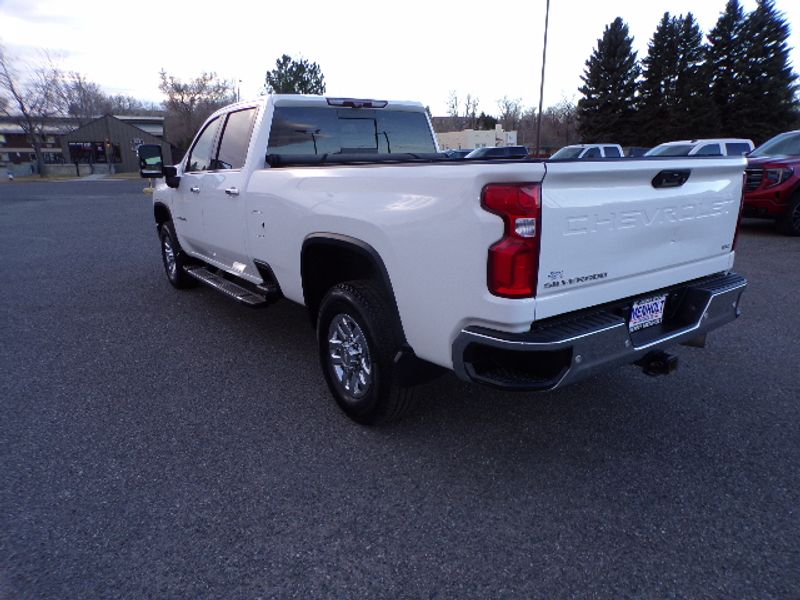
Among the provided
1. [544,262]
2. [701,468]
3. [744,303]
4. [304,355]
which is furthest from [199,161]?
[744,303]

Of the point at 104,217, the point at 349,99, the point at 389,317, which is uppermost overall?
the point at 349,99

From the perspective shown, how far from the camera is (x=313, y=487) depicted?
2676 mm

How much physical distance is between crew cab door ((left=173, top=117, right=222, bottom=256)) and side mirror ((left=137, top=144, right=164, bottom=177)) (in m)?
0.34

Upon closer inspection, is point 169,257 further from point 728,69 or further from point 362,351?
point 728,69

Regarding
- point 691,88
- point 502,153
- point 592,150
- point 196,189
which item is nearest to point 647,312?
point 502,153

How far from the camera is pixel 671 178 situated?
2631 millimetres

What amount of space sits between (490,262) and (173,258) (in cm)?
538

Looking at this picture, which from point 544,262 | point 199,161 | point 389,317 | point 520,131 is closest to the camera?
point 544,262

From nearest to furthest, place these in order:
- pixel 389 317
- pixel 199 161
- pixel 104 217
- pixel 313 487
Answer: pixel 313 487, pixel 389 317, pixel 199 161, pixel 104 217

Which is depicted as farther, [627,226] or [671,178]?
[671,178]

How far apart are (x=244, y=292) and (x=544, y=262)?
2.97m

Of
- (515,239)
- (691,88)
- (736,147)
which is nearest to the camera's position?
(515,239)

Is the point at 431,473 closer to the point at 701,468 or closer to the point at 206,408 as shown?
the point at 701,468

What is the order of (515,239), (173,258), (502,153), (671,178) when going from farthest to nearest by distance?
1. (173,258)
2. (502,153)
3. (671,178)
4. (515,239)
